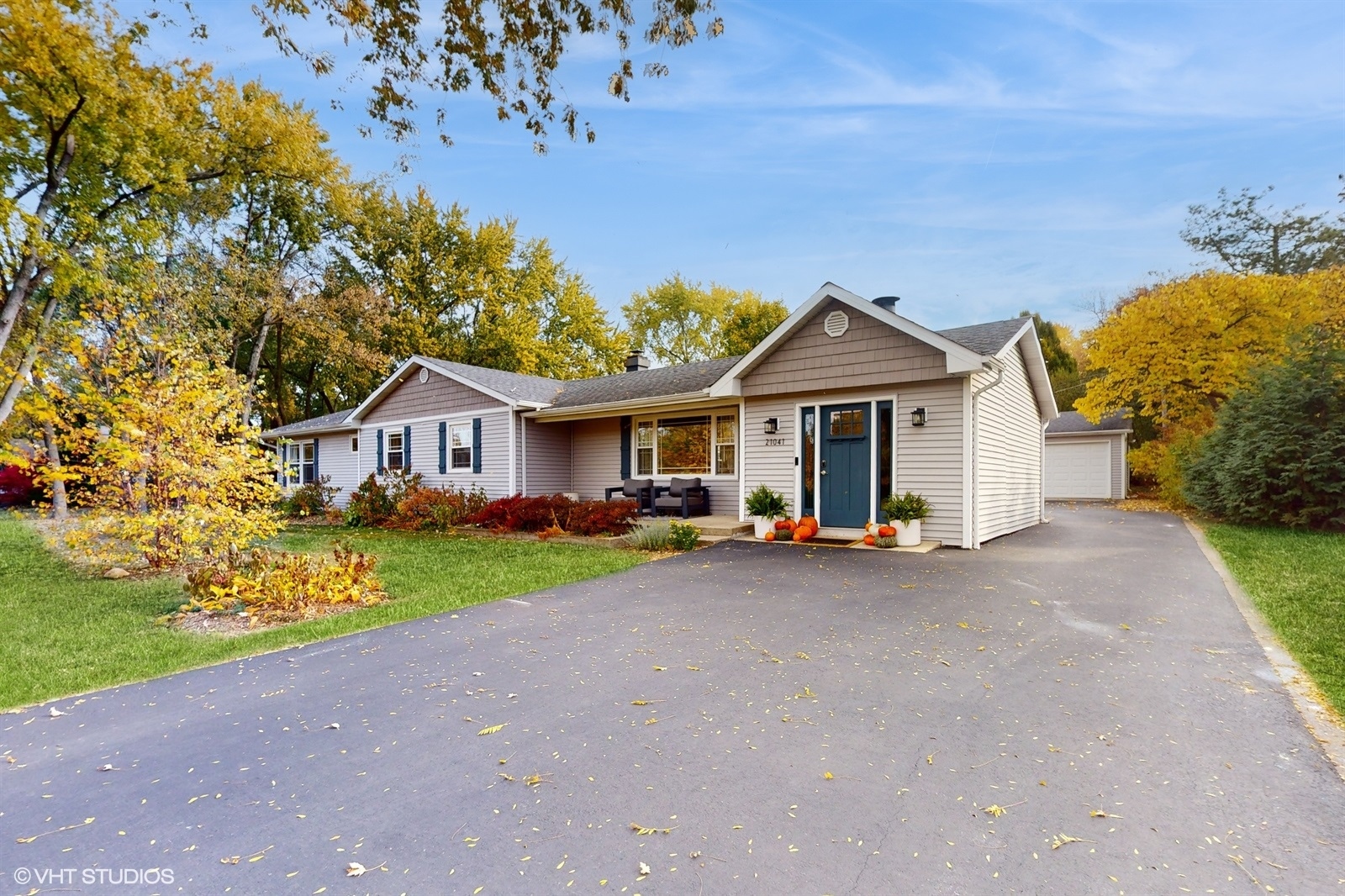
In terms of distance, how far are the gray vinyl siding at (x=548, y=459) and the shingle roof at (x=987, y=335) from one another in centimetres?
772

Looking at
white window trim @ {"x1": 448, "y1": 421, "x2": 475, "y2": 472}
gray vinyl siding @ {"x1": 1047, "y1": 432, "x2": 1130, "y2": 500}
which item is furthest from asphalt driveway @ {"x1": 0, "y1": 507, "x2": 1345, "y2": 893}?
gray vinyl siding @ {"x1": 1047, "y1": 432, "x2": 1130, "y2": 500}

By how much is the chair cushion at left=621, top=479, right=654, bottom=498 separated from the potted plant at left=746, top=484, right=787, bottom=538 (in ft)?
10.2

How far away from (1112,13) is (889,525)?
6.75 metres

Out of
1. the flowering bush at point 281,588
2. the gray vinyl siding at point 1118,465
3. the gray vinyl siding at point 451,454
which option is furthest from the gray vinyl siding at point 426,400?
the gray vinyl siding at point 1118,465

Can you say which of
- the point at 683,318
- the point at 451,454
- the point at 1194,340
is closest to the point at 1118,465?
the point at 1194,340

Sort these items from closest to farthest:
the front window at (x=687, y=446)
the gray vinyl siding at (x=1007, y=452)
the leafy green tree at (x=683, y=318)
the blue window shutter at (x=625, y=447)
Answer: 1. the gray vinyl siding at (x=1007, y=452)
2. the front window at (x=687, y=446)
3. the blue window shutter at (x=625, y=447)
4. the leafy green tree at (x=683, y=318)

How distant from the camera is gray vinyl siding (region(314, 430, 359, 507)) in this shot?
18766mm

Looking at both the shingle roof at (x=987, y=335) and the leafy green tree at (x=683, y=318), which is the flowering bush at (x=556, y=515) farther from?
the leafy green tree at (x=683, y=318)

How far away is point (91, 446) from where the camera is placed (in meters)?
8.10

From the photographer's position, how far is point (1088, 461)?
2141 cm

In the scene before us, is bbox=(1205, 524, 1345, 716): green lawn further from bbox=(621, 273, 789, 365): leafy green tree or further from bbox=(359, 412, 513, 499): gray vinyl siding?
bbox=(621, 273, 789, 365): leafy green tree

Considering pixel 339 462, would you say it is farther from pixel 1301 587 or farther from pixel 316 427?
pixel 1301 587

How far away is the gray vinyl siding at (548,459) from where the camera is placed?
14.8 m

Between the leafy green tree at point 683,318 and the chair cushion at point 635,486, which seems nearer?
the chair cushion at point 635,486
